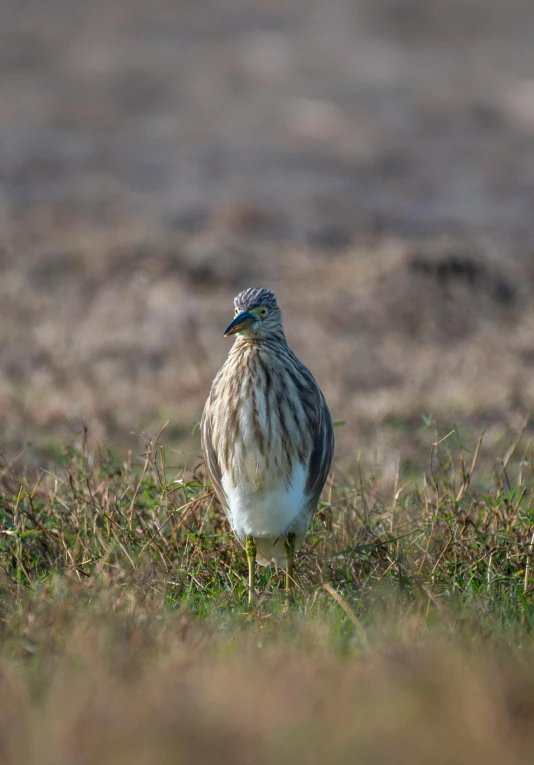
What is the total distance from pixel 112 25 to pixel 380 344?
32943 mm

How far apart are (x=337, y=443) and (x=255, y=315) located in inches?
142

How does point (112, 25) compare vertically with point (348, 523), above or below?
above

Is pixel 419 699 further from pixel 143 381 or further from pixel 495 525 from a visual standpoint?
pixel 143 381

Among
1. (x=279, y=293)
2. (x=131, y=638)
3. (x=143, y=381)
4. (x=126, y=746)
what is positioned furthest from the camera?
(x=279, y=293)

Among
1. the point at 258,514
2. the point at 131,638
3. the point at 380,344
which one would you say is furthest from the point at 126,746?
the point at 380,344

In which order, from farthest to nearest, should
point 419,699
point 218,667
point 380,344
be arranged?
point 380,344
point 218,667
point 419,699

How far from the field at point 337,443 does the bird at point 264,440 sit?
182 mm

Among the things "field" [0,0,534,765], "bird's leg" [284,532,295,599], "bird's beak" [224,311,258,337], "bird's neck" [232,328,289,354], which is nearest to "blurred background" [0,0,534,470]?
"field" [0,0,534,765]

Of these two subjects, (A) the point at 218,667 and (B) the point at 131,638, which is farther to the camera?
(B) the point at 131,638

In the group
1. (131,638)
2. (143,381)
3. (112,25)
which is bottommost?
(143,381)

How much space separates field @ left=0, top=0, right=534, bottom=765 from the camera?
9.45ft

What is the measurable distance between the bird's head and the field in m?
0.68

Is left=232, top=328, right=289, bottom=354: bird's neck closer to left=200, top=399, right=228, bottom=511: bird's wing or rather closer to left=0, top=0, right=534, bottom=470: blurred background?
left=200, top=399, right=228, bottom=511: bird's wing

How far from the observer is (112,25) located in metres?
41.7
